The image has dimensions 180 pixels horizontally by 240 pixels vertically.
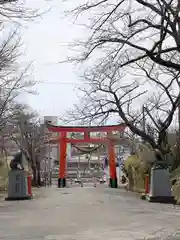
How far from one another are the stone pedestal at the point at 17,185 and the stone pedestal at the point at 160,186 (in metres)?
6.01

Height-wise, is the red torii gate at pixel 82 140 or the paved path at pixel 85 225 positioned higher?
the red torii gate at pixel 82 140

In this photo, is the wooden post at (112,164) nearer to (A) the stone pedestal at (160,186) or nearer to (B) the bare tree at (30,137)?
(B) the bare tree at (30,137)

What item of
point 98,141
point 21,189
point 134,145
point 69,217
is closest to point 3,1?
point 69,217

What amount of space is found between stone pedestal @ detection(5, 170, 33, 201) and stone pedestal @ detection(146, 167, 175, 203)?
6.01 meters

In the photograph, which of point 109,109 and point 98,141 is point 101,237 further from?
point 98,141

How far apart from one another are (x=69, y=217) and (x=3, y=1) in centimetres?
683

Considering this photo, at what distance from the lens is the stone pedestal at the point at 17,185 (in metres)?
23.7

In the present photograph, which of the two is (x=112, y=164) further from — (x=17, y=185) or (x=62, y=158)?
(x=17, y=185)

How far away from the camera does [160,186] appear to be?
22.6 metres

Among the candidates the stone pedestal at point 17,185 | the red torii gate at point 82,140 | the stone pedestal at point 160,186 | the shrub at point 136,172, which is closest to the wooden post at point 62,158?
the red torii gate at point 82,140

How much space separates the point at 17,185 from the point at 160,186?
6.69 metres

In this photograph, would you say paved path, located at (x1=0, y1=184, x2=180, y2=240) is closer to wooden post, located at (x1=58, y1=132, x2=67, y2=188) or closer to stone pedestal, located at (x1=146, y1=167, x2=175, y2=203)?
stone pedestal, located at (x1=146, y1=167, x2=175, y2=203)

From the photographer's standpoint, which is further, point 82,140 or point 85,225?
point 82,140

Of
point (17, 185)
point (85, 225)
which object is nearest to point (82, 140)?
point (17, 185)
